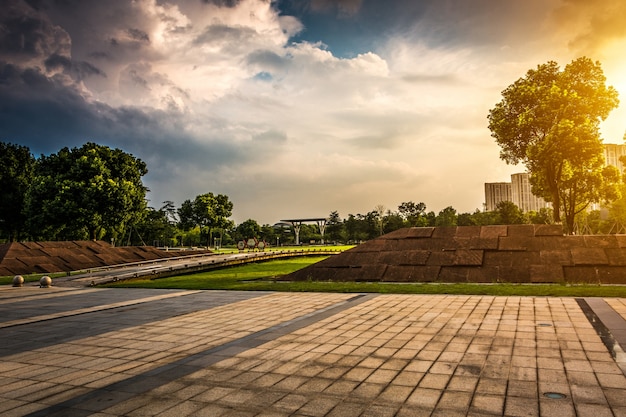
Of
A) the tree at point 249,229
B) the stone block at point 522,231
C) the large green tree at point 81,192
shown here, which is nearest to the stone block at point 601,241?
the stone block at point 522,231

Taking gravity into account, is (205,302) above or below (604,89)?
below

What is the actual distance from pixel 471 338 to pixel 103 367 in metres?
5.96

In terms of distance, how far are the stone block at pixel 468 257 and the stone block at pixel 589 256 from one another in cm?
340

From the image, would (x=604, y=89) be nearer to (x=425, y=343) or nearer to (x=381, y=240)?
(x=381, y=240)

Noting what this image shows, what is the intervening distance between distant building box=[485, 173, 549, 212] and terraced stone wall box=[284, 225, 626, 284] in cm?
12433

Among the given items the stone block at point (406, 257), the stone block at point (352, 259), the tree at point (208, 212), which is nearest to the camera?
the stone block at point (406, 257)

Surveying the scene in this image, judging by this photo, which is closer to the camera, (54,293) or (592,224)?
(54,293)

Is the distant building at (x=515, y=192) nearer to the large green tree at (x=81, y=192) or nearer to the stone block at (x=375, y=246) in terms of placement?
the large green tree at (x=81, y=192)

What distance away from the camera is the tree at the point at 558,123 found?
2670 centimetres

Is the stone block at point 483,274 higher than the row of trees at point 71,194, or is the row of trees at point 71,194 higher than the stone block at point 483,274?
the row of trees at point 71,194

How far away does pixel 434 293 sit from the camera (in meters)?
13.8

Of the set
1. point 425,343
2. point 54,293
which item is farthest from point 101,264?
point 425,343

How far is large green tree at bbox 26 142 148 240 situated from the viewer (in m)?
36.8

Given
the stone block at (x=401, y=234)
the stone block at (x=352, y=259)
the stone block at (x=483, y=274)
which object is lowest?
the stone block at (x=483, y=274)
